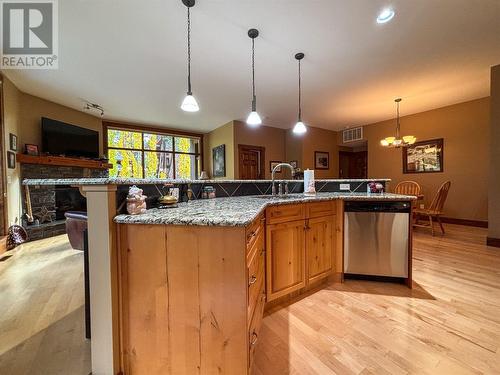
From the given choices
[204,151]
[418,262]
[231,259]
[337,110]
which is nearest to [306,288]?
[231,259]

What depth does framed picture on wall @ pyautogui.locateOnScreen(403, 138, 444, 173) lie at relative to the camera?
201 inches

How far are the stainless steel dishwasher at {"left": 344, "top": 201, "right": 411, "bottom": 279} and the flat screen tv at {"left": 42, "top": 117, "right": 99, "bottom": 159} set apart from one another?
573cm

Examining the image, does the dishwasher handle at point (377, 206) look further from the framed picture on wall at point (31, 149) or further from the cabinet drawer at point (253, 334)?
the framed picture on wall at point (31, 149)

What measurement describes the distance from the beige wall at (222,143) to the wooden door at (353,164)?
4.12m

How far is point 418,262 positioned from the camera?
264 cm

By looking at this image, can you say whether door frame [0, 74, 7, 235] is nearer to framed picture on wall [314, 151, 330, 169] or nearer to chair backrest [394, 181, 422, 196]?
framed picture on wall [314, 151, 330, 169]

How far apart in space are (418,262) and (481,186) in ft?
11.8

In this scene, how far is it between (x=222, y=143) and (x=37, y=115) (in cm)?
407

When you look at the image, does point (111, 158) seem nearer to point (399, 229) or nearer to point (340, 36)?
point (340, 36)

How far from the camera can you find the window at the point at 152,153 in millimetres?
6004

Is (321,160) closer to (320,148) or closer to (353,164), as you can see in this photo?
(320,148)

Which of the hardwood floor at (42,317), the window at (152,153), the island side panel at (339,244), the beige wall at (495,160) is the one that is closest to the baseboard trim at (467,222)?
the beige wall at (495,160)

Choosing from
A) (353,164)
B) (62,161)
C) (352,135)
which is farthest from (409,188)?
(62,161)

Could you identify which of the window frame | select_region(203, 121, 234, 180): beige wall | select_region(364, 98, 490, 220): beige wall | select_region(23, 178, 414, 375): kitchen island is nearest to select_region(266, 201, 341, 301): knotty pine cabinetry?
select_region(23, 178, 414, 375): kitchen island
